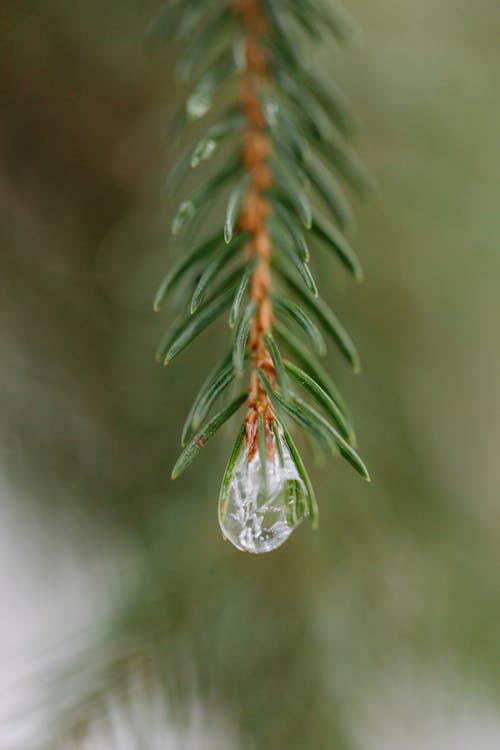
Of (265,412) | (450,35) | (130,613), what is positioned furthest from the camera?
(450,35)

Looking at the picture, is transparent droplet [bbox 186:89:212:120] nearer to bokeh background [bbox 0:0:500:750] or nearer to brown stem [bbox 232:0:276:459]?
brown stem [bbox 232:0:276:459]

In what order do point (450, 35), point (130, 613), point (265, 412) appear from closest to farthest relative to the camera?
point (265, 412)
point (130, 613)
point (450, 35)

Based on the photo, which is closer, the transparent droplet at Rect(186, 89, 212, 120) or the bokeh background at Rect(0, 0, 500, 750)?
the transparent droplet at Rect(186, 89, 212, 120)

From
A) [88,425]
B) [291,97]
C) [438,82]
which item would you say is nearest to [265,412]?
[291,97]

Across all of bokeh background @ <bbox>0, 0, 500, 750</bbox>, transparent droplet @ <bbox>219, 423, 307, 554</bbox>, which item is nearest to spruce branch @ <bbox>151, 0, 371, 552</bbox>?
transparent droplet @ <bbox>219, 423, 307, 554</bbox>

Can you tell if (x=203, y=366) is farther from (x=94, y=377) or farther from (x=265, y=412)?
(x=265, y=412)

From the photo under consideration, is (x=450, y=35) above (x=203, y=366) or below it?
above

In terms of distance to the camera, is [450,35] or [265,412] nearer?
[265,412]

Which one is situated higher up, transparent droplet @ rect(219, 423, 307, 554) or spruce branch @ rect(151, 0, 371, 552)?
spruce branch @ rect(151, 0, 371, 552)
